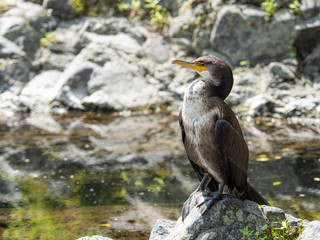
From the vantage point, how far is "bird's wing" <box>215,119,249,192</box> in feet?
11.2

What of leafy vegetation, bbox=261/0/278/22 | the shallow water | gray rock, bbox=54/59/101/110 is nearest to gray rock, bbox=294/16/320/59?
leafy vegetation, bbox=261/0/278/22

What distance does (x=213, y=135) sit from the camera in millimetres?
3453

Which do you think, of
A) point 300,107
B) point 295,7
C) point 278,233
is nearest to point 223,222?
point 278,233

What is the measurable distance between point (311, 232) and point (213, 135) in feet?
3.94

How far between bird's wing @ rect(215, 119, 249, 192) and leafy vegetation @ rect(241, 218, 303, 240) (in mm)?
434

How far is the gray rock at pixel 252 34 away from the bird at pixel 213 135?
8468 mm

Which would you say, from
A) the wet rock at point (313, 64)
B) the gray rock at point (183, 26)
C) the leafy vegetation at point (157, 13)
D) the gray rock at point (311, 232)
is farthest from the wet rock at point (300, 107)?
the gray rock at point (311, 232)

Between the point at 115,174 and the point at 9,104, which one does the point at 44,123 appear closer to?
the point at 9,104

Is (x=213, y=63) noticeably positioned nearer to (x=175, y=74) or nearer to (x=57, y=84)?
(x=175, y=74)

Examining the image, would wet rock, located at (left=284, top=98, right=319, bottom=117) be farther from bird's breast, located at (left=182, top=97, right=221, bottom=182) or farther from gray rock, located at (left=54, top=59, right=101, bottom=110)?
bird's breast, located at (left=182, top=97, right=221, bottom=182)

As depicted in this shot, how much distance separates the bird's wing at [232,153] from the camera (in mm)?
3426

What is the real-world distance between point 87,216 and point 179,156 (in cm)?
289

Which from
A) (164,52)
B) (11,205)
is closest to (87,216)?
(11,205)

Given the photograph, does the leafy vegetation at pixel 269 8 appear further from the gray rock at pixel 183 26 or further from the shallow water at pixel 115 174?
the shallow water at pixel 115 174
